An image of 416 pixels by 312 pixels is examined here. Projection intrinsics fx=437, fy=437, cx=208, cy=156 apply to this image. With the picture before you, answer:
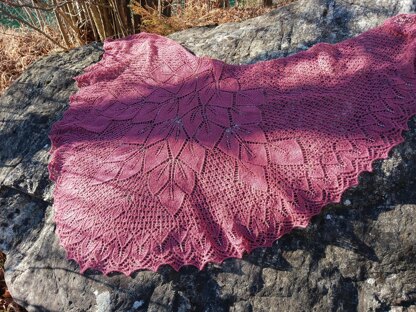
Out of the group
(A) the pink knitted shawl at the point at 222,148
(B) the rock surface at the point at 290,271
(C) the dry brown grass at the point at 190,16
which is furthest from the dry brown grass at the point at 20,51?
(B) the rock surface at the point at 290,271

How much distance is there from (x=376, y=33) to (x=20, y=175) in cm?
166

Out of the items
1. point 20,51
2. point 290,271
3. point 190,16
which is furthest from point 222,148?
point 20,51

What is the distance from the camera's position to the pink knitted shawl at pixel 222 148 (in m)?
1.50

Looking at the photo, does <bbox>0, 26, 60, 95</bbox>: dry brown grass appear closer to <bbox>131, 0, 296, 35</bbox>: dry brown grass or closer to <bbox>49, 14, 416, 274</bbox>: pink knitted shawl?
<bbox>131, 0, 296, 35</bbox>: dry brown grass

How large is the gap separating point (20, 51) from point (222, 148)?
219 cm

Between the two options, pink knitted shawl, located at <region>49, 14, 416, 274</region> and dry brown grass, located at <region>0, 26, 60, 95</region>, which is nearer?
pink knitted shawl, located at <region>49, 14, 416, 274</region>

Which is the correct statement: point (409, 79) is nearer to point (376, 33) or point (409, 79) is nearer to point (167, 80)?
point (376, 33)

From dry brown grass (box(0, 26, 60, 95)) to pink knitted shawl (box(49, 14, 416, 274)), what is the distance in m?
1.30

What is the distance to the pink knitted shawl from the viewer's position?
58.9 inches

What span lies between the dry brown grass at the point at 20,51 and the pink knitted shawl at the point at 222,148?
130cm

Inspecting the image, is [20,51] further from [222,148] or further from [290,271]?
[290,271]

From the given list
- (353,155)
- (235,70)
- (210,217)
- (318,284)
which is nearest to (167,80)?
(235,70)

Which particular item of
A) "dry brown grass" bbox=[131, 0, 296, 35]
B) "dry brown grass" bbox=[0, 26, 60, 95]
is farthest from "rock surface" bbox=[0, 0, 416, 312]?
"dry brown grass" bbox=[0, 26, 60, 95]

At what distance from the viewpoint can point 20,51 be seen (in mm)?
3158
